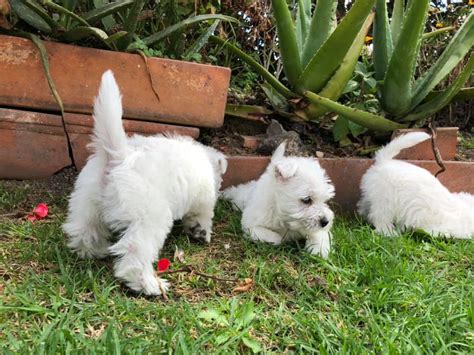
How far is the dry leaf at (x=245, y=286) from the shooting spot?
8.59 ft

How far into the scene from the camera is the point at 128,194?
2.49m

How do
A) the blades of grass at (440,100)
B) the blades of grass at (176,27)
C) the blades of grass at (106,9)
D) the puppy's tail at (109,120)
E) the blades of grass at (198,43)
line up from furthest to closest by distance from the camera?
the blades of grass at (440,100) → the blades of grass at (198,43) → the blades of grass at (176,27) → the blades of grass at (106,9) → the puppy's tail at (109,120)

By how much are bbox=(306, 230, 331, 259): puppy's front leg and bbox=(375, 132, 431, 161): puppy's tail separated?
1.11m

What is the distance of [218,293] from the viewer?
8.58 ft

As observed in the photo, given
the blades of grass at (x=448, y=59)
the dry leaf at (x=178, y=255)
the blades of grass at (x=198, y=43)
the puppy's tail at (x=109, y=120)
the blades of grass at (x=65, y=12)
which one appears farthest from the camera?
the blades of grass at (x=448, y=59)

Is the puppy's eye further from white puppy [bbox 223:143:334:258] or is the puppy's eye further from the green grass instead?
the green grass

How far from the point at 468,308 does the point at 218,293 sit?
1246 mm

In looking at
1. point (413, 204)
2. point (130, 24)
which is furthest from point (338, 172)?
point (130, 24)

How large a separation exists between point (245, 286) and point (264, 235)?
64cm

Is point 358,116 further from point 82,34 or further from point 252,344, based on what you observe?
point 252,344

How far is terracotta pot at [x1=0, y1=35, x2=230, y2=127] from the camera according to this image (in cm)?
346

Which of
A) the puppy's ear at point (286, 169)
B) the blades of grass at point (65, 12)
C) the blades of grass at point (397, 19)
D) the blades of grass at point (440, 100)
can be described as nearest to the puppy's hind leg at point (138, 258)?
the puppy's ear at point (286, 169)

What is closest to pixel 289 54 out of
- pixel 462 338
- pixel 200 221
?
pixel 200 221

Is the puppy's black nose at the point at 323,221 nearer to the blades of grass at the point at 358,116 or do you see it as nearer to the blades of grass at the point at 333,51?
the blades of grass at the point at 358,116
